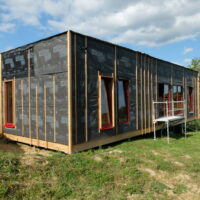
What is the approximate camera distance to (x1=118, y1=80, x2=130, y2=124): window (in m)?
8.55

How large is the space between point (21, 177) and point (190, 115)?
45.5ft

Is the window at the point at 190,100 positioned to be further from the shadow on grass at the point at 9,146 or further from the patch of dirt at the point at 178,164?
the shadow on grass at the point at 9,146

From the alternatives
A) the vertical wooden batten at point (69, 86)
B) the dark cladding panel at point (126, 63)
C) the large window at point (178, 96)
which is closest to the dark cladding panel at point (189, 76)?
the large window at point (178, 96)

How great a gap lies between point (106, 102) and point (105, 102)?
0.06 m

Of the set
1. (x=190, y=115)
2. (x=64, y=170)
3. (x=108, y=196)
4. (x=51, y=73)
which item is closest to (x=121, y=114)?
(x=51, y=73)

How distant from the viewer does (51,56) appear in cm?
702

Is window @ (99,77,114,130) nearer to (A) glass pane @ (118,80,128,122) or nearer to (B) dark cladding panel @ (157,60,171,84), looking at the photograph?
(A) glass pane @ (118,80,128,122)

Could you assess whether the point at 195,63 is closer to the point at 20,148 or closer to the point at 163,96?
the point at 163,96

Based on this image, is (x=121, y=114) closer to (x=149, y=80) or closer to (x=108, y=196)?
(x=149, y=80)

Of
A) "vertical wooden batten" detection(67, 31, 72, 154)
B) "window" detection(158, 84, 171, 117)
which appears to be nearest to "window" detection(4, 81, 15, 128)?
"vertical wooden batten" detection(67, 31, 72, 154)

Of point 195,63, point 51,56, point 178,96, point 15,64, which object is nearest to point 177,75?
point 178,96

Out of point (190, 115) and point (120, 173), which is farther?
point (190, 115)

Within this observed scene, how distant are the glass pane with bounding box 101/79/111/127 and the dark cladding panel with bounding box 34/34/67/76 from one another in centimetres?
197

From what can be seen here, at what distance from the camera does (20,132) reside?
327 inches
